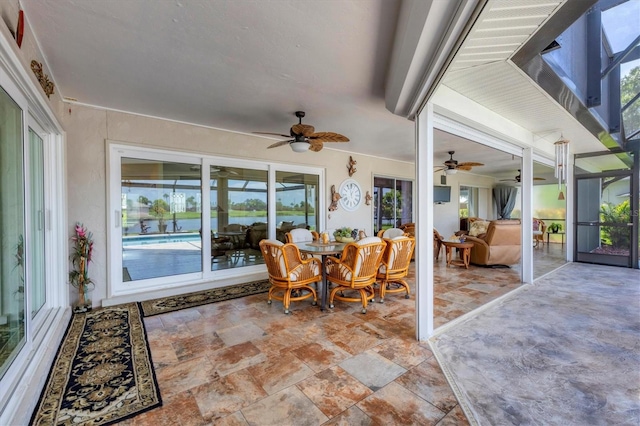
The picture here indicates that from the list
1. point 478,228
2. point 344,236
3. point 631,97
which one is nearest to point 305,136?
point 344,236

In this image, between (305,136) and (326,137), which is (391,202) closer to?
(326,137)

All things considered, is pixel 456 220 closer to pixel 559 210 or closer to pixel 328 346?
pixel 559 210

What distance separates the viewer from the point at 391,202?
7434 millimetres

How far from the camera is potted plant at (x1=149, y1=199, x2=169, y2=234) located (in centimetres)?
386

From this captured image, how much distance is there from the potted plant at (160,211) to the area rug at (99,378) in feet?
4.68

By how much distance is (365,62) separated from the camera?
231 centimetres

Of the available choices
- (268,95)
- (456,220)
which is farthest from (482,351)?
(456,220)

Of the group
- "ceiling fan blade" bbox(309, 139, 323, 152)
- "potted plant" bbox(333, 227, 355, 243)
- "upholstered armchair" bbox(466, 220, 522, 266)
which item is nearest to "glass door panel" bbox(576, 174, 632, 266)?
"upholstered armchair" bbox(466, 220, 522, 266)

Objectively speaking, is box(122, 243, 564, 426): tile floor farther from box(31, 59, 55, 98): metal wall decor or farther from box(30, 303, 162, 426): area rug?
box(31, 59, 55, 98): metal wall decor

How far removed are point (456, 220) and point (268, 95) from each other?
8.01 metres

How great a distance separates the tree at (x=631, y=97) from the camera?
384 cm

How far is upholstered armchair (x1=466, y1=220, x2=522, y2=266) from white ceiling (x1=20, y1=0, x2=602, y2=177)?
2.28m

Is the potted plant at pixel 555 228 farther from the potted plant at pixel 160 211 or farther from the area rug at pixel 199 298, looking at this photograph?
the potted plant at pixel 160 211

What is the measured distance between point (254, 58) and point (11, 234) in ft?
7.36
